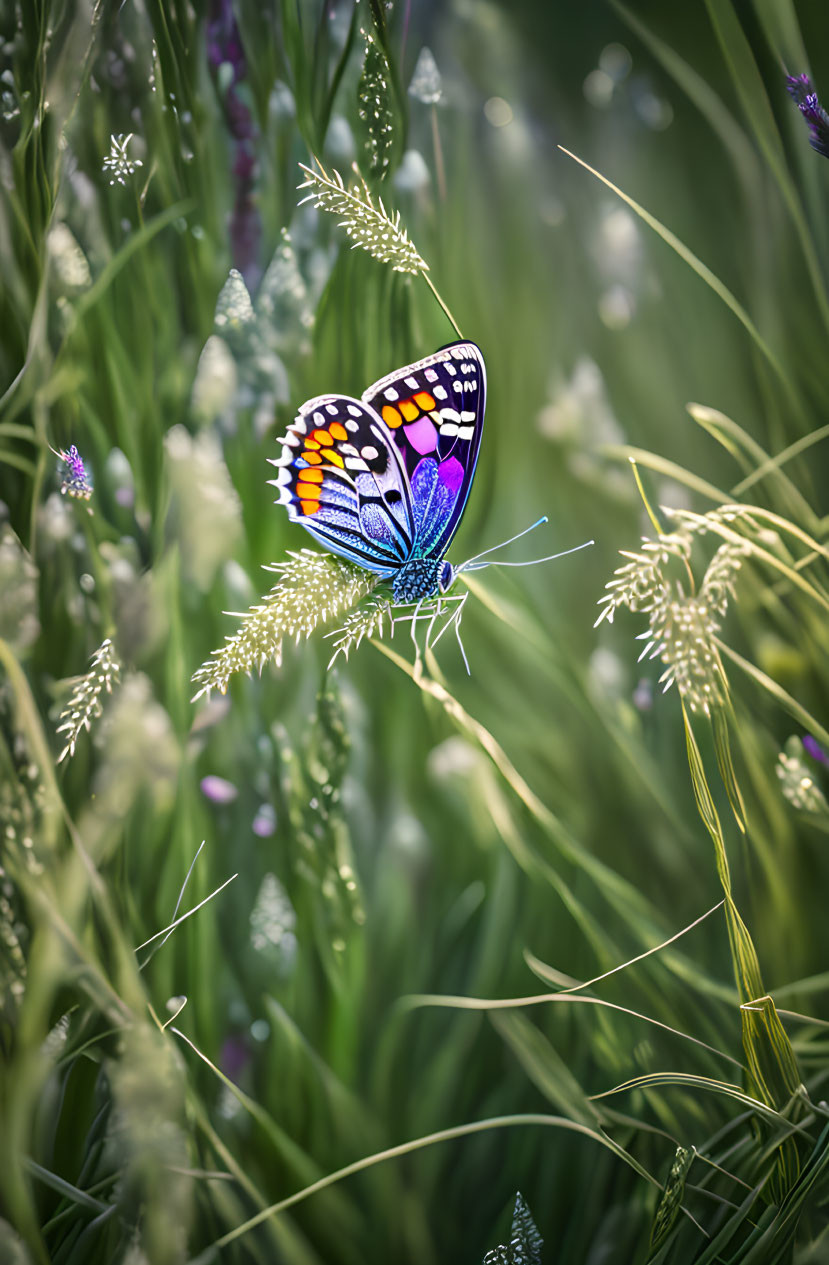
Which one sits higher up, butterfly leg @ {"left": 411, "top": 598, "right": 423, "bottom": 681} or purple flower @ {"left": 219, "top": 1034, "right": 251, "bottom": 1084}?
butterfly leg @ {"left": 411, "top": 598, "right": 423, "bottom": 681}

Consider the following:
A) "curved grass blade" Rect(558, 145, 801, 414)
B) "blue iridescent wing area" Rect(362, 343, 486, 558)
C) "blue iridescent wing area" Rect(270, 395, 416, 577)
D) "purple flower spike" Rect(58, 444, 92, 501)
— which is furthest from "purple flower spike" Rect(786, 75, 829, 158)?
"purple flower spike" Rect(58, 444, 92, 501)

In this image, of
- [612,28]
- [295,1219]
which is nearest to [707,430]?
[612,28]

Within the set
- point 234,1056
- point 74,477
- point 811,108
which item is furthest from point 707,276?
point 234,1056

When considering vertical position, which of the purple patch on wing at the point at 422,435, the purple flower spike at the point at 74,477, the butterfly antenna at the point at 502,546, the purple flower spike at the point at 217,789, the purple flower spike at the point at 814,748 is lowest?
the purple flower spike at the point at 814,748

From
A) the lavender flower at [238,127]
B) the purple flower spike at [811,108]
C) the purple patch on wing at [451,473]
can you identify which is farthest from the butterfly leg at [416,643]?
the purple flower spike at [811,108]

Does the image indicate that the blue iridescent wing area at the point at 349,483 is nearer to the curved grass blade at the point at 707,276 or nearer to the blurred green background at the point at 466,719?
the blurred green background at the point at 466,719

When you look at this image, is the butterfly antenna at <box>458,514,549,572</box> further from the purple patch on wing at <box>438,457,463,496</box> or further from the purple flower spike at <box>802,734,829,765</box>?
the purple flower spike at <box>802,734,829,765</box>

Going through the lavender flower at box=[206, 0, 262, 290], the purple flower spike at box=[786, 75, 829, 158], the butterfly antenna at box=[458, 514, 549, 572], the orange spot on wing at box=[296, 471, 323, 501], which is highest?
the lavender flower at box=[206, 0, 262, 290]
